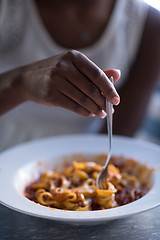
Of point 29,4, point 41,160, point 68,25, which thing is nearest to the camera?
point 41,160

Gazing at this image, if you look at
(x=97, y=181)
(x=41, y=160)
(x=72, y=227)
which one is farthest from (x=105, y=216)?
(x=41, y=160)

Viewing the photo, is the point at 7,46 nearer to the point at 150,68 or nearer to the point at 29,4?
the point at 29,4

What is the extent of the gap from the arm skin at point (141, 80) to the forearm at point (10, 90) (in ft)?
2.77

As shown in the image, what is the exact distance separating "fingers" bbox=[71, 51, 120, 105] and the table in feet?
1.08

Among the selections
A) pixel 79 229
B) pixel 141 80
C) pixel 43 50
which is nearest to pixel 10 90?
pixel 79 229

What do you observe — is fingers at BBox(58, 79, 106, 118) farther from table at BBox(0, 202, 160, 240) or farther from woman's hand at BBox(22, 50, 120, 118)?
table at BBox(0, 202, 160, 240)

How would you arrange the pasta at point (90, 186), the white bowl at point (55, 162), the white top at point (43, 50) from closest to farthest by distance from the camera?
the white bowl at point (55, 162) < the pasta at point (90, 186) < the white top at point (43, 50)

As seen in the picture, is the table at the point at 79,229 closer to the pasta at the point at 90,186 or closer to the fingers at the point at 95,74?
the pasta at the point at 90,186

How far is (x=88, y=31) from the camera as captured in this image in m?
1.71

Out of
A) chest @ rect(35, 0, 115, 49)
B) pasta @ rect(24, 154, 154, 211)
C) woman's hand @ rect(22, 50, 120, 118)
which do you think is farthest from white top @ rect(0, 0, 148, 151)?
woman's hand @ rect(22, 50, 120, 118)

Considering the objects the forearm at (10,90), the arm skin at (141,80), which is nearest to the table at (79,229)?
the forearm at (10,90)

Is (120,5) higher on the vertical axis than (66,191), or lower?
higher

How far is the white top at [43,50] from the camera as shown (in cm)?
159

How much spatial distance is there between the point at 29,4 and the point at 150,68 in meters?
0.78
